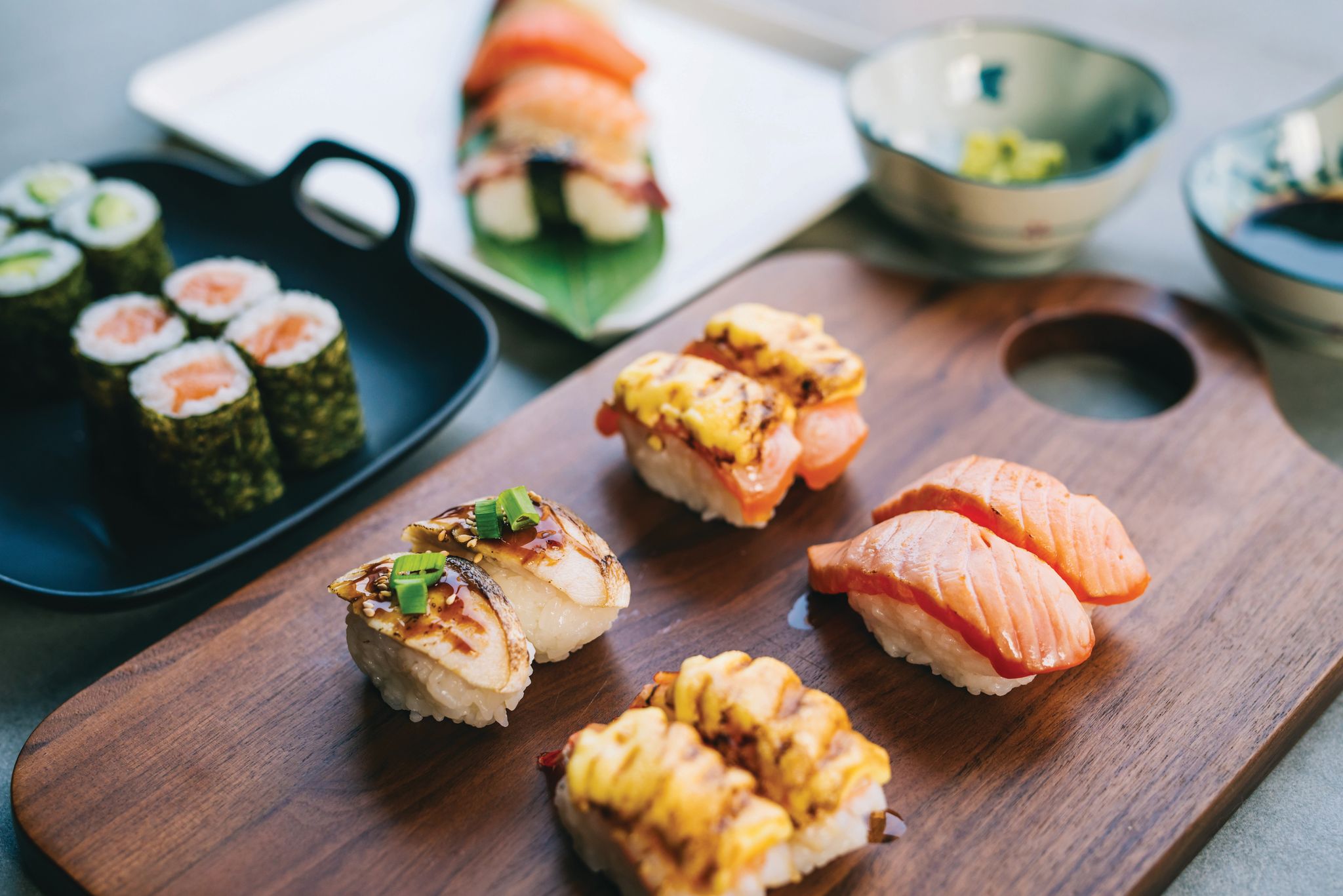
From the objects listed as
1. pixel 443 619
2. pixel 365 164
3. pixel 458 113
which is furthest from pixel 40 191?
pixel 443 619

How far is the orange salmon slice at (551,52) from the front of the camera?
3.86 meters

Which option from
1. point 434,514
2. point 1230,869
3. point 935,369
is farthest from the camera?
point 935,369

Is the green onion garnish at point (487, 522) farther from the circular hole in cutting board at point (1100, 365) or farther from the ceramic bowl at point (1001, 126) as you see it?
the ceramic bowl at point (1001, 126)

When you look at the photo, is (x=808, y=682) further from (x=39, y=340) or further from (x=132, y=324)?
(x=39, y=340)

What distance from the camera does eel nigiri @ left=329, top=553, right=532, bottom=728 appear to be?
1907 mm

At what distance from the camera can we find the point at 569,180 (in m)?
3.25

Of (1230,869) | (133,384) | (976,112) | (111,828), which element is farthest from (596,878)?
(976,112)

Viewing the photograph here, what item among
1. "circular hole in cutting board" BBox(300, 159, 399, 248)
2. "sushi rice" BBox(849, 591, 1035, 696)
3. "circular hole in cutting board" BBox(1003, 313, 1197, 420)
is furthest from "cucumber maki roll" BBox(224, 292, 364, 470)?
"circular hole in cutting board" BBox(1003, 313, 1197, 420)

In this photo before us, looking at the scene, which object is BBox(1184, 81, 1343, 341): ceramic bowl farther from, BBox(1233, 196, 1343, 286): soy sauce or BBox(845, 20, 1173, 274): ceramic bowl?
BBox(845, 20, 1173, 274): ceramic bowl

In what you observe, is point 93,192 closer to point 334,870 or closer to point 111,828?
point 111,828

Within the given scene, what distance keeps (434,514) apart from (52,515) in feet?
2.93

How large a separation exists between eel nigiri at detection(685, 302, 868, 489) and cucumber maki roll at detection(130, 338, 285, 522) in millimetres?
1000

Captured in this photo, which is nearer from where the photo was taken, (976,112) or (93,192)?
(93,192)

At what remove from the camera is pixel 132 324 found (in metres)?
2.72
